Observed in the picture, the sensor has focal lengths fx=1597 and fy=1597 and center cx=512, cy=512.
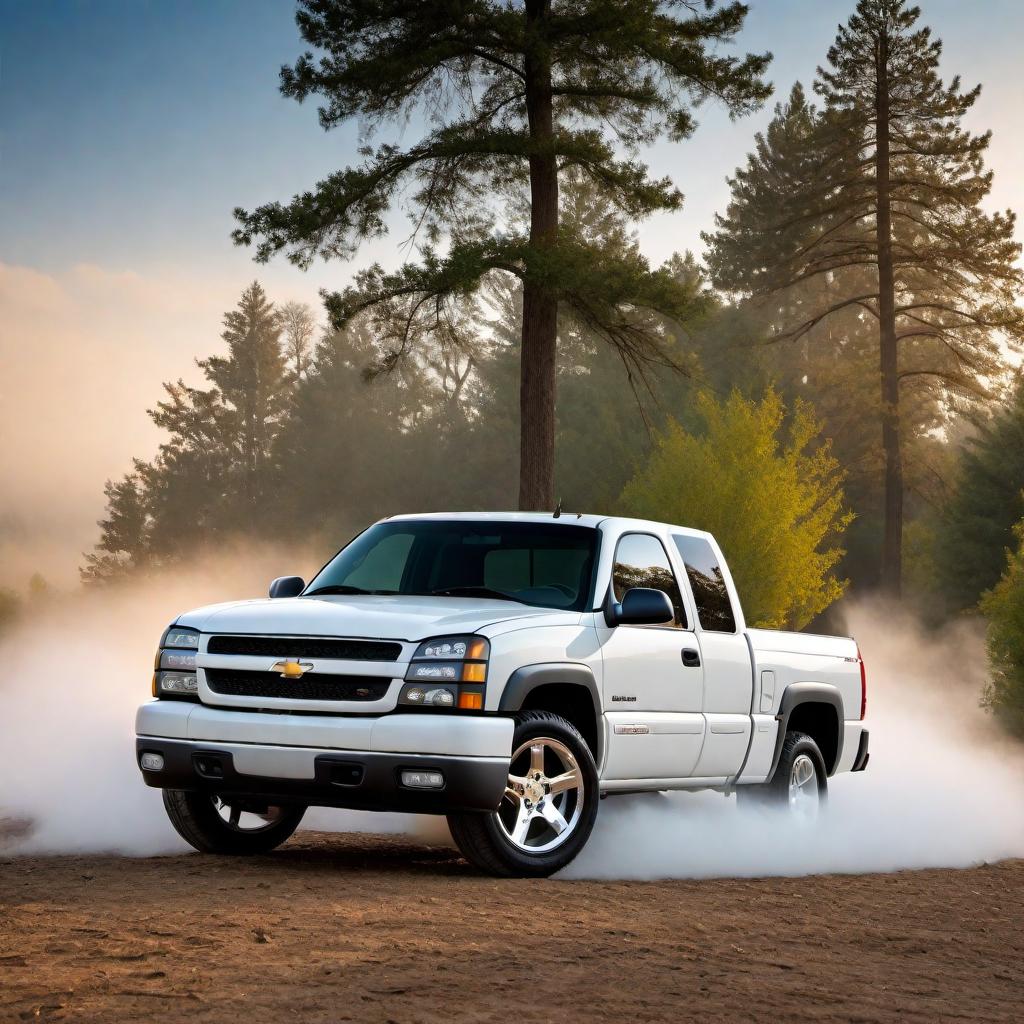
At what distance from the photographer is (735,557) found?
4375 cm

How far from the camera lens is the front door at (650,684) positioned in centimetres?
889

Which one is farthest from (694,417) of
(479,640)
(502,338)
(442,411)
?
(479,640)

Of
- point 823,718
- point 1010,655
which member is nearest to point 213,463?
point 1010,655

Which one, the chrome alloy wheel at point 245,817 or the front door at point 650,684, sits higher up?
the front door at point 650,684

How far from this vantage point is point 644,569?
380 inches

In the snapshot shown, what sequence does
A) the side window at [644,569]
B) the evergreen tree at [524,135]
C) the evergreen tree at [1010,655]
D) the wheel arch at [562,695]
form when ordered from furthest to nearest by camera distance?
the evergreen tree at [1010,655]
the evergreen tree at [524,135]
the side window at [644,569]
the wheel arch at [562,695]

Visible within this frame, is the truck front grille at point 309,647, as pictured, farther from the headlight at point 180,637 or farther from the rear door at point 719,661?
the rear door at point 719,661

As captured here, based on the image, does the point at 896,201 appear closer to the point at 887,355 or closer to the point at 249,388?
the point at 887,355

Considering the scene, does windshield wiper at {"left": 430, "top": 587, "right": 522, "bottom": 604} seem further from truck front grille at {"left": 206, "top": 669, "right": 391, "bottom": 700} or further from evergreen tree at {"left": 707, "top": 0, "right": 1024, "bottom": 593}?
evergreen tree at {"left": 707, "top": 0, "right": 1024, "bottom": 593}

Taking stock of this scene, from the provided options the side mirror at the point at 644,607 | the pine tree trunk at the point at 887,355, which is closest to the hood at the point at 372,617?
the side mirror at the point at 644,607

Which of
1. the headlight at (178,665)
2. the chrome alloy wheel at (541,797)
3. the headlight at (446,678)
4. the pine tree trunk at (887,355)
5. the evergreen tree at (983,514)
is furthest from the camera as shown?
the pine tree trunk at (887,355)

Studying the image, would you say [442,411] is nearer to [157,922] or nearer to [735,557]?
[735,557]

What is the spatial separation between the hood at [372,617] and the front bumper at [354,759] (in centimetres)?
44

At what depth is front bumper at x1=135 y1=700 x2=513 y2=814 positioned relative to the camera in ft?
25.6
